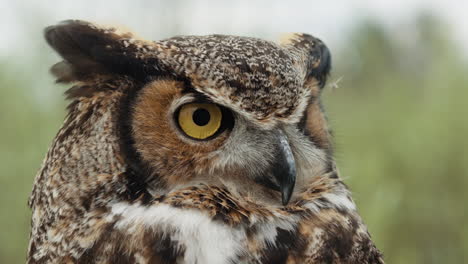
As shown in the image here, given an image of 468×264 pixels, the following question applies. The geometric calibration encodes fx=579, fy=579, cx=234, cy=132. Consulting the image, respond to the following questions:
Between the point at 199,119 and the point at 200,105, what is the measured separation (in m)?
0.03

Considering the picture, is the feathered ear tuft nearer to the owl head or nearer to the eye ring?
the owl head

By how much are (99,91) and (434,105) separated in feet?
8.05

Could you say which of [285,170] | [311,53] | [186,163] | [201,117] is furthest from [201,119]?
[311,53]

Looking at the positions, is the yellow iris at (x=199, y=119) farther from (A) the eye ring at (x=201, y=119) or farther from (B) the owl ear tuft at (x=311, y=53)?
(B) the owl ear tuft at (x=311, y=53)

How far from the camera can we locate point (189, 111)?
1.36 meters

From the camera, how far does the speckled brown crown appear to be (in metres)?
1.34

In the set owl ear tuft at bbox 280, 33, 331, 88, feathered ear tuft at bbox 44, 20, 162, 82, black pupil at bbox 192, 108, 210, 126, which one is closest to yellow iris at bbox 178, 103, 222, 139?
black pupil at bbox 192, 108, 210, 126

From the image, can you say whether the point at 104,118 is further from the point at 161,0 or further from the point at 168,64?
the point at 161,0

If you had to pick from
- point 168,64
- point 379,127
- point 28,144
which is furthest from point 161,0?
point 168,64

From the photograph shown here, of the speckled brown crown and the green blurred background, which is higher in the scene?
the speckled brown crown

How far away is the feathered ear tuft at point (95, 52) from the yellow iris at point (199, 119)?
0.13 metres

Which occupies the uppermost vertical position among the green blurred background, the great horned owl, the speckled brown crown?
the speckled brown crown

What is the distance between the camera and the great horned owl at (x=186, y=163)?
1354mm

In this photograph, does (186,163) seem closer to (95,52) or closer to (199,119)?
(199,119)
